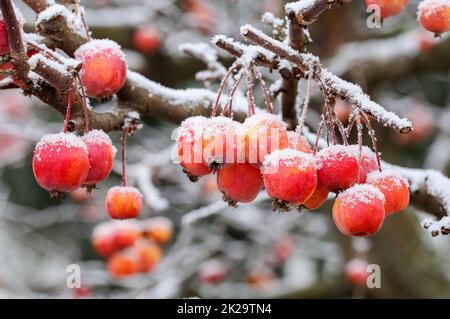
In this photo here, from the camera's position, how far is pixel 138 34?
4.06m

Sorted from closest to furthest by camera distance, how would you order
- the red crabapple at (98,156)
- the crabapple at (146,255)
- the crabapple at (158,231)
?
the red crabapple at (98,156) < the crabapple at (146,255) < the crabapple at (158,231)

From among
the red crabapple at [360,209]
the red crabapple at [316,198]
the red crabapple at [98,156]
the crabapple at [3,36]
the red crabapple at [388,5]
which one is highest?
the red crabapple at [388,5]

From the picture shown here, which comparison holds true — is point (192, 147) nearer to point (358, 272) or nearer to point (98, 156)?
point (98, 156)

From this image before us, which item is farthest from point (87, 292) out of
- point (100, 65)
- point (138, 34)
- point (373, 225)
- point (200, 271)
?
point (373, 225)

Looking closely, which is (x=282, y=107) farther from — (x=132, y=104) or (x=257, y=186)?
(x=257, y=186)

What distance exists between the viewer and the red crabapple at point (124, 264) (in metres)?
3.26

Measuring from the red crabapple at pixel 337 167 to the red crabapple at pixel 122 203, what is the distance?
63cm

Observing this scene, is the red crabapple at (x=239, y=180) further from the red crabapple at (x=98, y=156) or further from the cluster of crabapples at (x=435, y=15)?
the cluster of crabapples at (x=435, y=15)

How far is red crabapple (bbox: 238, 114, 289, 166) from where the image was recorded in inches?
43.3

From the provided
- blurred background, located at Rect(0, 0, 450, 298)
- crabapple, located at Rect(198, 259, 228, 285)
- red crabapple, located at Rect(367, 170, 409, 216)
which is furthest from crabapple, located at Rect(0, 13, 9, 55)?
crabapple, located at Rect(198, 259, 228, 285)

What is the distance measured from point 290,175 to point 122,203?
0.69 m

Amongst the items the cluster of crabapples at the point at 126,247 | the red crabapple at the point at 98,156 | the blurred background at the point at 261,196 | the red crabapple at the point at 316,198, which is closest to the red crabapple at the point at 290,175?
the red crabapple at the point at 316,198

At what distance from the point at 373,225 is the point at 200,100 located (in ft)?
2.80

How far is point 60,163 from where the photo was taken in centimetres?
115
